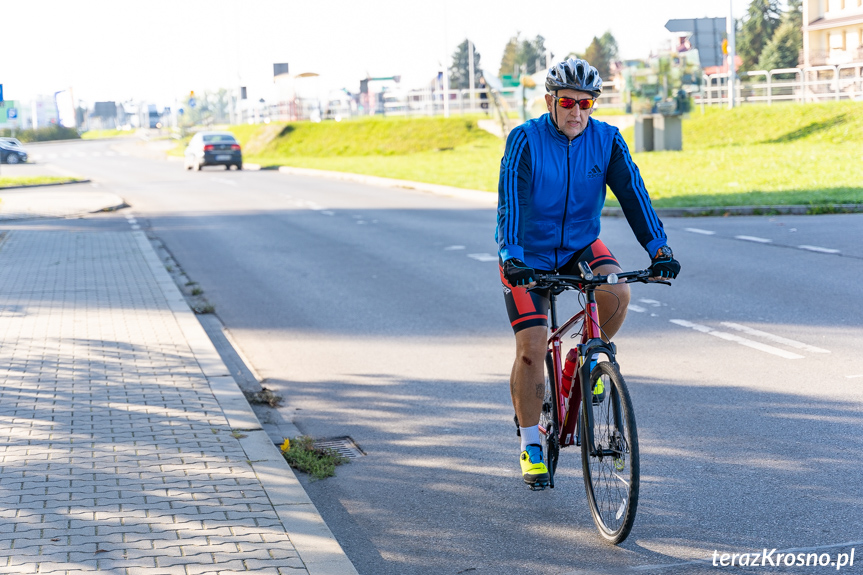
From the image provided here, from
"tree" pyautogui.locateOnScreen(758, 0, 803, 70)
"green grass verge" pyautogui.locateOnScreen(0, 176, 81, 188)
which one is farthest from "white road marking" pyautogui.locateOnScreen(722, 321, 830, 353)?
"tree" pyautogui.locateOnScreen(758, 0, 803, 70)

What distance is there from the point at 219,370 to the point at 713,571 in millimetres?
4275

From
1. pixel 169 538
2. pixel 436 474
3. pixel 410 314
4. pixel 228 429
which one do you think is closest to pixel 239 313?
pixel 410 314

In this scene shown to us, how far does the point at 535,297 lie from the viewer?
4559 mm

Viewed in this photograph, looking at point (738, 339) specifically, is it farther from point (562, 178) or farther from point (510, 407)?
point (562, 178)

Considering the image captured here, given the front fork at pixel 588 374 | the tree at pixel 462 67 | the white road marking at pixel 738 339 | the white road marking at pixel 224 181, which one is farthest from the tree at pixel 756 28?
the front fork at pixel 588 374

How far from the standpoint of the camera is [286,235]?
54.8 ft

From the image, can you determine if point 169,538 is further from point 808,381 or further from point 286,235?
point 286,235

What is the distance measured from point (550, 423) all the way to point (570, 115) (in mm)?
1411

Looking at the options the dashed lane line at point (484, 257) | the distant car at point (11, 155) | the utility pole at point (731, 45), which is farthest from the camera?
the distant car at point (11, 155)

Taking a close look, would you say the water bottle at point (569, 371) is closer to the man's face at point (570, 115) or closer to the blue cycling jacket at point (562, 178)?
the blue cycling jacket at point (562, 178)

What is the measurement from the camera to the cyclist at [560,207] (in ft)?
14.2

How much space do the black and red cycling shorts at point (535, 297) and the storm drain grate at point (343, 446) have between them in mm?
1613

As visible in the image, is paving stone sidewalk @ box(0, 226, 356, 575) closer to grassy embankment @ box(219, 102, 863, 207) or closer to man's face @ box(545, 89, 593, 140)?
man's face @ box(545, 89, 593, 140)

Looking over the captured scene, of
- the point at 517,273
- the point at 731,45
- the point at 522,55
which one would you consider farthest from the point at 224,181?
the point at 522,55
